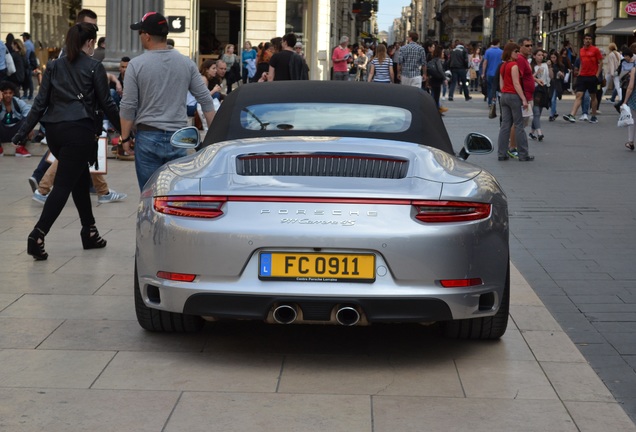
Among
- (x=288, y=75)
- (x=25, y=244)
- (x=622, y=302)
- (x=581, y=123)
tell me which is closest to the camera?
(x=622, y=302)

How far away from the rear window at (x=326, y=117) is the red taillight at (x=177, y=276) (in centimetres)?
110

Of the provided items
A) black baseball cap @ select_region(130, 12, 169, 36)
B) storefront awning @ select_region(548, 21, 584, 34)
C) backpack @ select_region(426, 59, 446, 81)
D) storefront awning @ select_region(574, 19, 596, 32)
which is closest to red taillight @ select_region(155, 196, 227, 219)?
black baseball cap @ select_region(130, 12, 169, 36)

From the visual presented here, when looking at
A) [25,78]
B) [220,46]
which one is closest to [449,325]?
[25,78]

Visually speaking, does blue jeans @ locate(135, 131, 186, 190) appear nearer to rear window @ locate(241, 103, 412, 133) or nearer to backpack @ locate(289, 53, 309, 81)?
rear window @ locate(241, 103, 412, 133)

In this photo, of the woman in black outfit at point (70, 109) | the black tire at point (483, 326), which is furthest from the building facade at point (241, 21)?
the black tire at point (483, 326)

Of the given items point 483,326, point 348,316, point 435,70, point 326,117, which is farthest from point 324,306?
point 435,70

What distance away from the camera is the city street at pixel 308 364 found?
4.65 meters

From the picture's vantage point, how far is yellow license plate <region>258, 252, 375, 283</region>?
5238 millimetres

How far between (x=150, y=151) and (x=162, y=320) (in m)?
2.40

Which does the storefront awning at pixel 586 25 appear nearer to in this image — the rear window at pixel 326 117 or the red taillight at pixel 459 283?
the rear window at pixel 326 117

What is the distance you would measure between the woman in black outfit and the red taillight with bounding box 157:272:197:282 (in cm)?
299

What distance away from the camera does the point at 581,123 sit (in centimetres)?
2503

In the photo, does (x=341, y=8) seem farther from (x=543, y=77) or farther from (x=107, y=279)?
(x=107, y=279)

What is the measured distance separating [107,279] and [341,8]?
199ft
